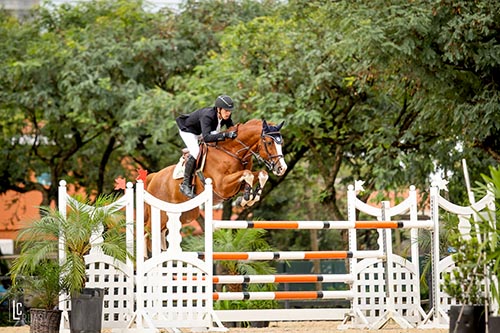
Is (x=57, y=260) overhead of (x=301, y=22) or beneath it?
beneath

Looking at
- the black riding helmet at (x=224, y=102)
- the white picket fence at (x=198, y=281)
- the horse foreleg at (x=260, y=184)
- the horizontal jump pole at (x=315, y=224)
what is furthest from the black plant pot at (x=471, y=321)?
the black riding helmet at (x=224, y=102)

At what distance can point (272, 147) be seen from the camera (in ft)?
38.8

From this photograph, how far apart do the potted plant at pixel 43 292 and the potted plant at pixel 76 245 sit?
0.07 m

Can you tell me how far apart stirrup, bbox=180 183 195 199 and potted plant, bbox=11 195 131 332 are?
193cm

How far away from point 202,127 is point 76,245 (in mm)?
2495

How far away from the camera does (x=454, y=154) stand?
18.0 m

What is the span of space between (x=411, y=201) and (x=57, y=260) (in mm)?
3802

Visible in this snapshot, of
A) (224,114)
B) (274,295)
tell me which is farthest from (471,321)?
(224,114)

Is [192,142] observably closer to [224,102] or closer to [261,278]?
[224,102]

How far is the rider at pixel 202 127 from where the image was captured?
480 inches

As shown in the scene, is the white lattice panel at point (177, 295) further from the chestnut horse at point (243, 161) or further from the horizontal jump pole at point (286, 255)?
the chestnut horse at point (243, 161)

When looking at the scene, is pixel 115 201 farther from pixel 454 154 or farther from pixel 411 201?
pixel 454 154

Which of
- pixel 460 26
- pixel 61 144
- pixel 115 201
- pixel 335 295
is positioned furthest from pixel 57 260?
pixel 61 144

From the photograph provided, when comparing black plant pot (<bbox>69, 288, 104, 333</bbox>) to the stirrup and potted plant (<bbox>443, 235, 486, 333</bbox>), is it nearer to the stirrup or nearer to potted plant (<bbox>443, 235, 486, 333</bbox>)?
the stirrup
